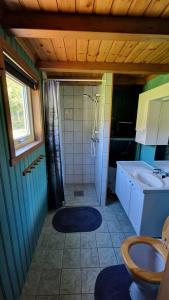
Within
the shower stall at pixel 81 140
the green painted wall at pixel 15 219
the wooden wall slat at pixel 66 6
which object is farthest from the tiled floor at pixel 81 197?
the wooden wall slat at pixel 66 6

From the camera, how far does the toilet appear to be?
1066mm

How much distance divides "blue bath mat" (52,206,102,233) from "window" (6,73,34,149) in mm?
1246

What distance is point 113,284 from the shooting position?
1.38 metres

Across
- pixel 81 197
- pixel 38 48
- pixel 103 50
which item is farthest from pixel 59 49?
pixel 81 197

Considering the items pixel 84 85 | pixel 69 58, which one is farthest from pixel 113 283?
pixel 84 85

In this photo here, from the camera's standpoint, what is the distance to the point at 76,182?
3389 mm

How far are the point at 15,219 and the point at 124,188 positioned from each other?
1.51m

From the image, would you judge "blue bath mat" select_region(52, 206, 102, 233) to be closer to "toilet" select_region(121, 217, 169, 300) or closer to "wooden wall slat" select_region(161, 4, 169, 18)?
"toilet" select_region(121, 217, 169, 300)

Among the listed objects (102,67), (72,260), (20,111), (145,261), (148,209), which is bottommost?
(72,260)

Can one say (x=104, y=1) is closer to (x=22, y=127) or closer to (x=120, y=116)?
(x=22, y=127)

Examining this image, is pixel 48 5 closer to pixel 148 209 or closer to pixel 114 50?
pixel 114 50

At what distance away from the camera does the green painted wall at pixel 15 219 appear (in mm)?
1017

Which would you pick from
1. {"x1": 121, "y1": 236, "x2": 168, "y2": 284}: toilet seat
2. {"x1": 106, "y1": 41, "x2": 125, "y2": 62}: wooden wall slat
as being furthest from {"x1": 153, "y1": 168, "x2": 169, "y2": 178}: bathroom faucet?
{"x1": 106, "y1": 41, "x2": 125, "y2": 62}: wooden wall slat

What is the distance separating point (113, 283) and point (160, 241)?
23.3 inches
